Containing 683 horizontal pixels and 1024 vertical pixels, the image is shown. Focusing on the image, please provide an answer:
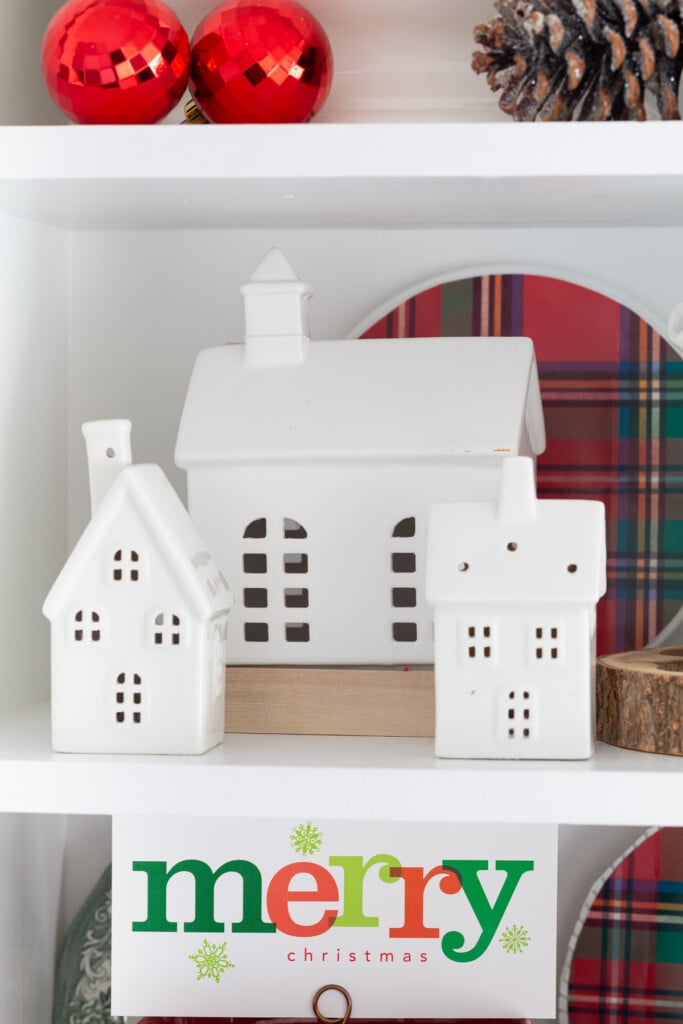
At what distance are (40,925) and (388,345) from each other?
20.8 inches

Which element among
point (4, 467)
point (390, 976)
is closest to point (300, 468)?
point (4, 467)

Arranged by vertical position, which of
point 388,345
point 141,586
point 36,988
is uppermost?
point 388,345

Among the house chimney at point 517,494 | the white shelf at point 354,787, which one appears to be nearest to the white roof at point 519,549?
the house chimney at point 517,494

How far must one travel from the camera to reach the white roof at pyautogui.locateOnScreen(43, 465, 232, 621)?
2.23ft

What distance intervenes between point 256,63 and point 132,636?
1.24 ft

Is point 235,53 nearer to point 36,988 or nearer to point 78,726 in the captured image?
point 78,726

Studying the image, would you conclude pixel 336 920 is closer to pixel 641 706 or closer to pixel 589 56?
pixel 641 706

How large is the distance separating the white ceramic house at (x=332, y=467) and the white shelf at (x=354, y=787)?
109 millimetres

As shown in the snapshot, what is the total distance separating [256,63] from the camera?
737 mm

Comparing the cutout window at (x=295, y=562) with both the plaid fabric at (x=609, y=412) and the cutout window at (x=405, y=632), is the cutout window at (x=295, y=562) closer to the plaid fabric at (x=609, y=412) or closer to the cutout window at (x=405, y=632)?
the cutout window at (x=405, y=632)

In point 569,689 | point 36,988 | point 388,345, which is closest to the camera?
point 569,689

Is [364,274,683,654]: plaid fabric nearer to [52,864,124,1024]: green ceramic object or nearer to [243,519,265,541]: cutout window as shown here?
[243,519,265,541]: cutout window

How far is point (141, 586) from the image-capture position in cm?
69

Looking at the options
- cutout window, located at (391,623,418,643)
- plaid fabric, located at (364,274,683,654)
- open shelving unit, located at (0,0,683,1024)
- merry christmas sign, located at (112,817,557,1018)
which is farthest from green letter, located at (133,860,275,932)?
plaid fabric, located at (364,274,683,654)
